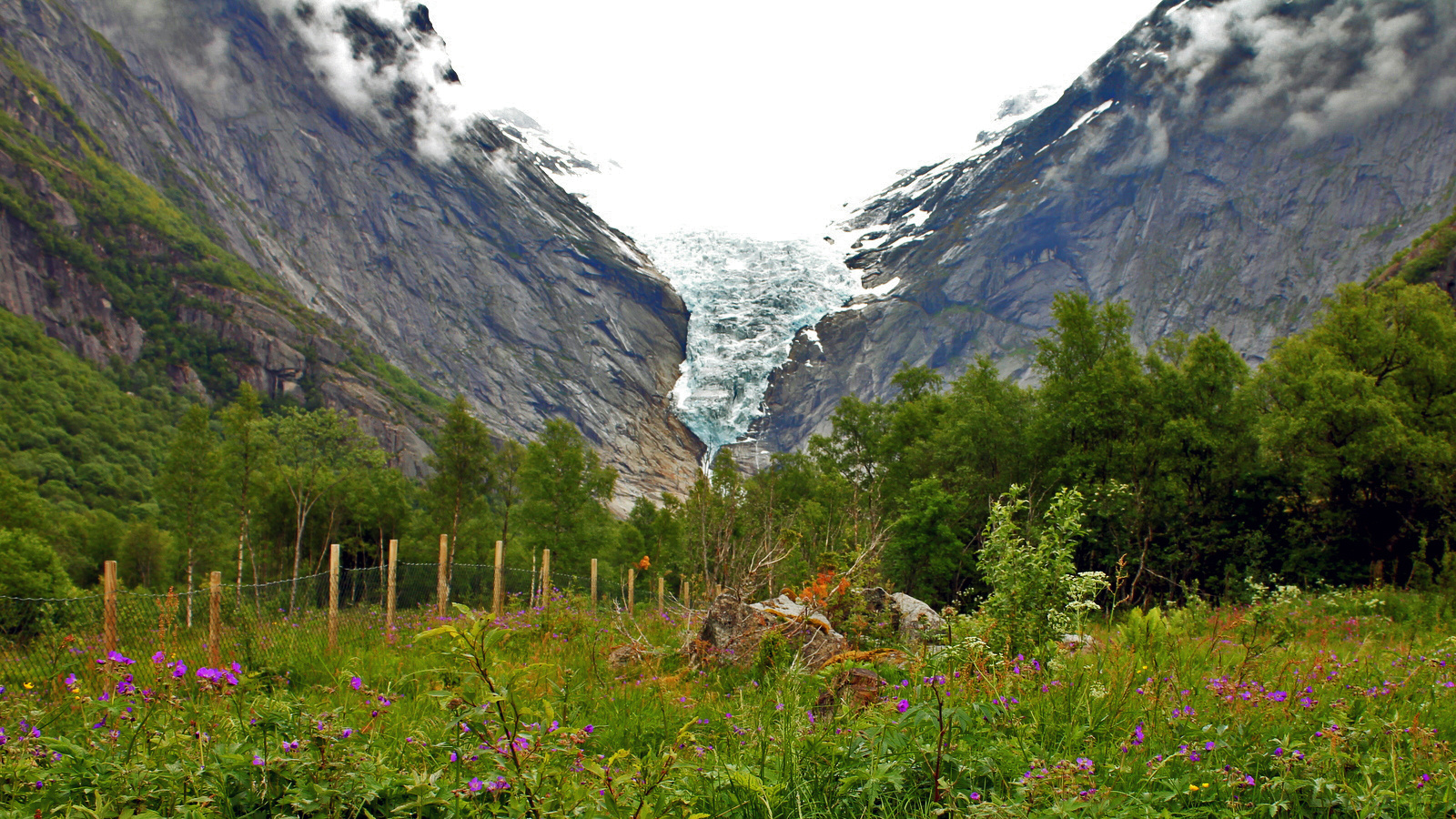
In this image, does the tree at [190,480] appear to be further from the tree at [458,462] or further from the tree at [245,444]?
the tree at [458,462]

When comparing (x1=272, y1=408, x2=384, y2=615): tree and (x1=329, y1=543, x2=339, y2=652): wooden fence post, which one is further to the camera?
(x1=272, y1=408, x2=384, y2=615): tree

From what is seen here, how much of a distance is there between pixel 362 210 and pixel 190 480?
379ft

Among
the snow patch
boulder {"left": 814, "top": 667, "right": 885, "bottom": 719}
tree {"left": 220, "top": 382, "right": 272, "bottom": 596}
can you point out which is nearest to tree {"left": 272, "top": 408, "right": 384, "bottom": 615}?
tree {"left": 220, "top": 382, "right": 272, "bottom": 596}

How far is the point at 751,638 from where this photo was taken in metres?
7.34

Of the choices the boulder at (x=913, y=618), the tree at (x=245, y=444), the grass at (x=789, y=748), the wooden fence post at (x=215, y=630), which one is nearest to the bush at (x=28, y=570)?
the tree at (x=245, y=444)

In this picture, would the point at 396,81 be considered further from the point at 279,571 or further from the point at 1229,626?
the point at 1229,626

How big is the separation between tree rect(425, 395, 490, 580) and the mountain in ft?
313

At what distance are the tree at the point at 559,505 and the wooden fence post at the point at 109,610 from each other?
28047 mm

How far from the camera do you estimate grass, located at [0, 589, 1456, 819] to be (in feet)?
7.72

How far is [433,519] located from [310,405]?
72759mm

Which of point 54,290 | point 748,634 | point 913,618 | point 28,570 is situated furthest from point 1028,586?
point 54,290

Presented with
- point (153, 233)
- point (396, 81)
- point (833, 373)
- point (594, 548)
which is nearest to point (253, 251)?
point (153, 233)

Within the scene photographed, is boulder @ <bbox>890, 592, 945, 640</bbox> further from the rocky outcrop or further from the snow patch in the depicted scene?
the snow patch

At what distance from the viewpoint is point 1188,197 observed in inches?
4532
